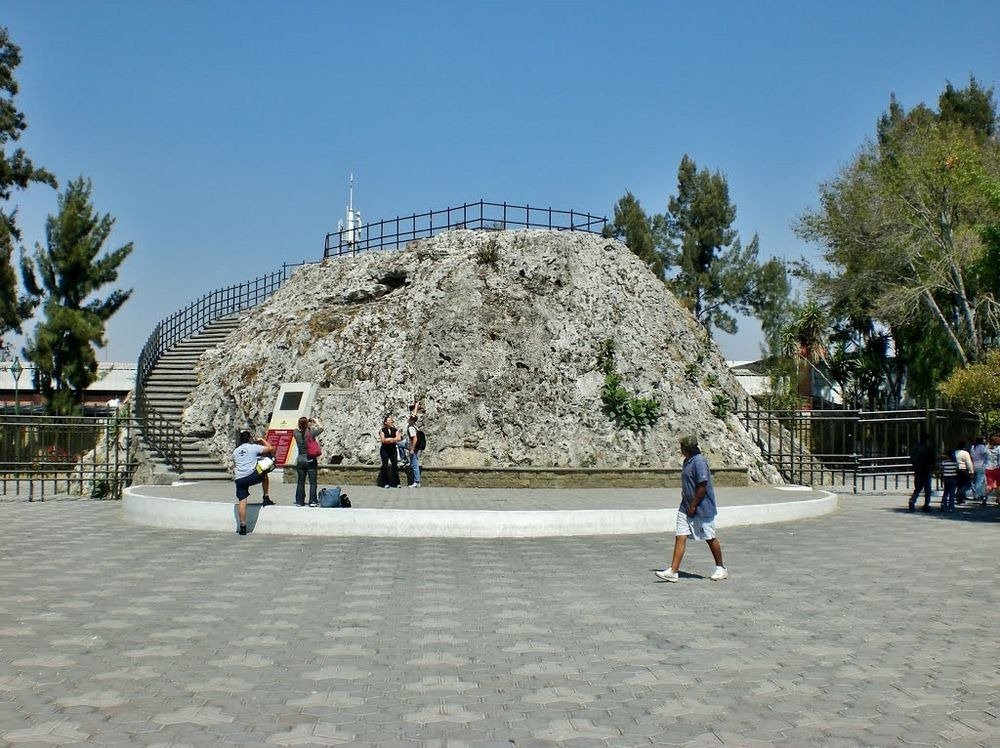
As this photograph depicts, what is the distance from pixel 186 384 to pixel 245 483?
1678 centimetres

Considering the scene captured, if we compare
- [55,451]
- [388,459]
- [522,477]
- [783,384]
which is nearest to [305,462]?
[388,459]

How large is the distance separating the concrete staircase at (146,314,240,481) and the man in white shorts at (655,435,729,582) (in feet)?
54.1

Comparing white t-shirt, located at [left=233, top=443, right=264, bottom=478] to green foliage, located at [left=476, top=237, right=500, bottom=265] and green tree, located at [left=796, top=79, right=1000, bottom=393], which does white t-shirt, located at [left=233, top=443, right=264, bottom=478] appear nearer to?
green foliage, located at [left=476, top=237, right=500, bottom=265]

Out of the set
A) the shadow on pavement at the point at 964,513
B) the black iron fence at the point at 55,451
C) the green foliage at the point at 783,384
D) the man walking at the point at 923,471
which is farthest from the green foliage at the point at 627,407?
the green foliage at the point at 783,384

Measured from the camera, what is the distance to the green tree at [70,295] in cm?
3547

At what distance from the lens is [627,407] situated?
25.7 meters

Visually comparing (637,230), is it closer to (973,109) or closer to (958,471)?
(973,109)

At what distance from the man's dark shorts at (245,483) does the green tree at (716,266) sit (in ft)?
140

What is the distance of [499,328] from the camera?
26.8 metres

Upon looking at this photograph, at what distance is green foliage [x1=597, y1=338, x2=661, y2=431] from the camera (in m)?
25.6

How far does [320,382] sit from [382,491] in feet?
22.3

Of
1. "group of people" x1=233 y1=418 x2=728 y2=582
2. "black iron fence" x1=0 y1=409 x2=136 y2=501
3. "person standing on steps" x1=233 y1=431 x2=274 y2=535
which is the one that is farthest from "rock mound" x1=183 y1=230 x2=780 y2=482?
"person standing on steps" x1=233 y1=431 x2=274 y2=535

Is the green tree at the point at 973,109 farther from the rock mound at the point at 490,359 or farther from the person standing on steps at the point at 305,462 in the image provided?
the person standing on steps at the point at 305,462

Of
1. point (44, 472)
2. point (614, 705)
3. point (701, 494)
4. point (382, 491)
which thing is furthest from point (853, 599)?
point (44, 472)
